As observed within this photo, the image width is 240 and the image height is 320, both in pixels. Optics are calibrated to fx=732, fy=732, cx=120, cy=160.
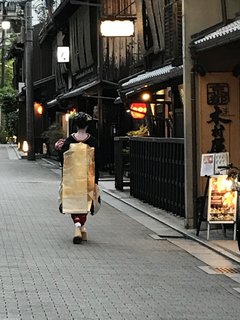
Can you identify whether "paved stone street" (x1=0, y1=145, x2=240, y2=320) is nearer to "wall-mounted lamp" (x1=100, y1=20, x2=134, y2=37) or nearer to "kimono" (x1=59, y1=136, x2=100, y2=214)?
"kimono" (x1=59, y1=136, x2=100, y2=214)

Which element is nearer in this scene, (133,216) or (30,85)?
(133,216)

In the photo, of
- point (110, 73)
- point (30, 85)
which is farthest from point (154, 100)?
point (30, 85)

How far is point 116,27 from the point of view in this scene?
76.9 ft

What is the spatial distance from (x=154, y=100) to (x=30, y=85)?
2017 centimetres

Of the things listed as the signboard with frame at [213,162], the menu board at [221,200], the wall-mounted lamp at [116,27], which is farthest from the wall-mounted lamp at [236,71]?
the wall-mounted lamp at [116,27]

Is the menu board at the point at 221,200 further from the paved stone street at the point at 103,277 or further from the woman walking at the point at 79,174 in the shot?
the woman walking at the point at 79,174

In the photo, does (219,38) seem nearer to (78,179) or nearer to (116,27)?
(78,179)

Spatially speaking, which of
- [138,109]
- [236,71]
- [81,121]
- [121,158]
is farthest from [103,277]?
[138,109]

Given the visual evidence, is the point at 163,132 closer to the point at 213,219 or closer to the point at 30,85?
the point at 213,219

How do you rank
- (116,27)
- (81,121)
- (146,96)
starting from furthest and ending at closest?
(116,27), (146,96), (81,121)

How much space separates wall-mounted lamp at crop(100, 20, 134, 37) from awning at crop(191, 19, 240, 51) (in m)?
10.8

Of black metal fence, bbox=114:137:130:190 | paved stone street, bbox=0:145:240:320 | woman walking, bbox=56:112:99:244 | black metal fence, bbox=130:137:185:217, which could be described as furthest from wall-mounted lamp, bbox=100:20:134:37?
woman walking, bbox=56:112:99:244

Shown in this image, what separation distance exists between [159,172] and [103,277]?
24.9 feet

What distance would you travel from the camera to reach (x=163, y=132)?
70.5ft
